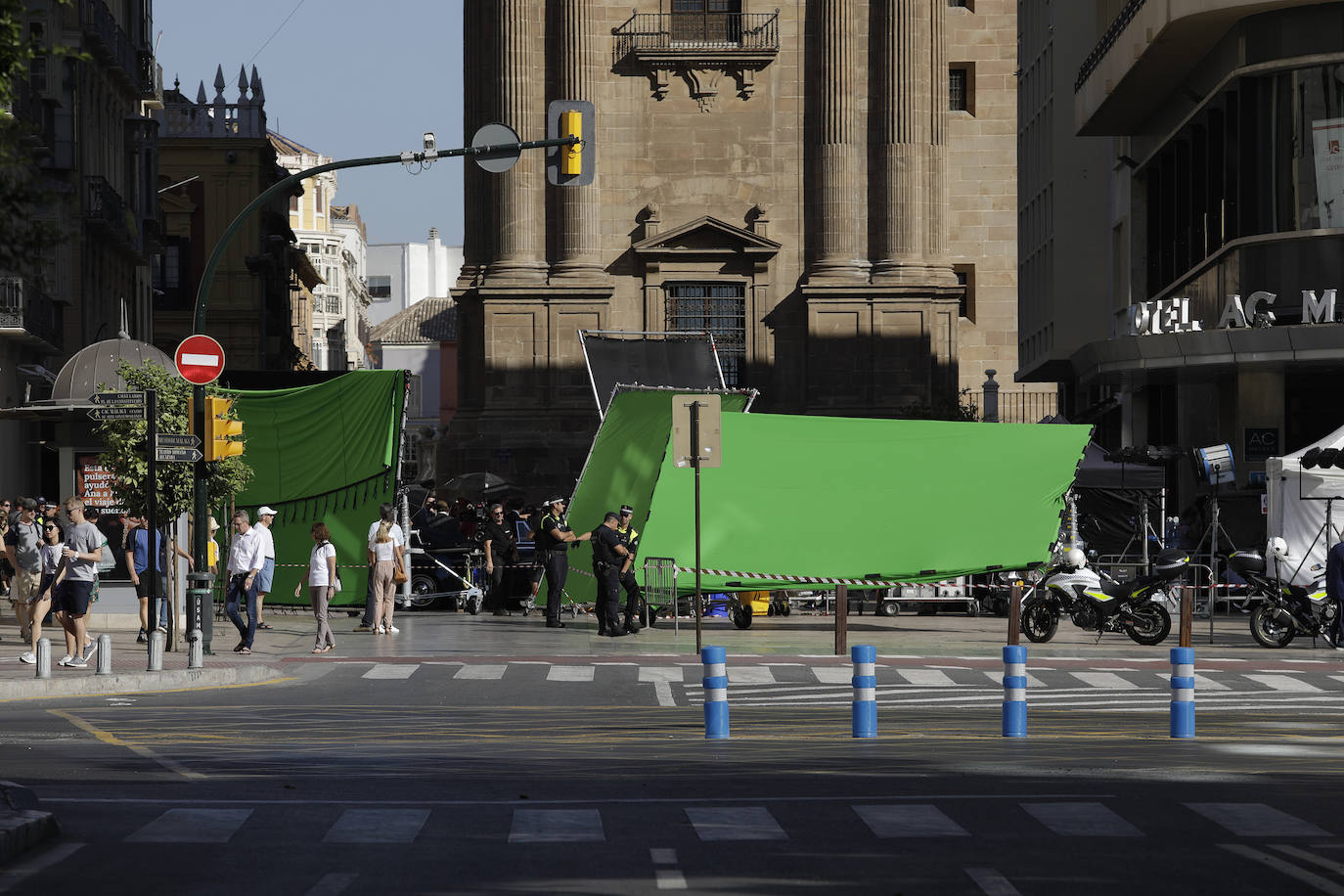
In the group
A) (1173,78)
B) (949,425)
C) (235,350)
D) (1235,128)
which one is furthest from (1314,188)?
(235,350)

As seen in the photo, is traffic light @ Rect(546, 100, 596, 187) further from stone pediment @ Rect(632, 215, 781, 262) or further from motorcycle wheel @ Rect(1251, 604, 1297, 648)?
stone pediment @ Rect(632, 215, 781, 262)

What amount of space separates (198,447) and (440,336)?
122609 mm

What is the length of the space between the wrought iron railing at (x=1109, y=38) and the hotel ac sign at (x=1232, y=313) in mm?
5782

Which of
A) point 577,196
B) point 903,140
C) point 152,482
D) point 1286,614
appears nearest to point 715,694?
point 152,482

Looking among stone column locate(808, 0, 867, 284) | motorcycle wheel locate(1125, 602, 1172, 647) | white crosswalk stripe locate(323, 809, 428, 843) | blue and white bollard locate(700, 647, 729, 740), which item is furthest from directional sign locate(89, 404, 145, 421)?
stone column locate(808, 0, 867, 284)

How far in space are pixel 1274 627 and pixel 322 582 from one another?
1170cm

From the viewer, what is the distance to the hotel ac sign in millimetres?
38312

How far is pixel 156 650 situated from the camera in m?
22.6

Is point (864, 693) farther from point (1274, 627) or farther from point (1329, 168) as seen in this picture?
point (1329, 168)

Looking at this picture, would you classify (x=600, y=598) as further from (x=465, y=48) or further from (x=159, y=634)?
(x=465, y=48)

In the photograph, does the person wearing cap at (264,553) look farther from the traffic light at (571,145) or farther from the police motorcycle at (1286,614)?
Result: the police motorcycle at (1286,614)

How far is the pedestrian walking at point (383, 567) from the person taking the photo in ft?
101

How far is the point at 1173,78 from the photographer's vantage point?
4503 centimetres

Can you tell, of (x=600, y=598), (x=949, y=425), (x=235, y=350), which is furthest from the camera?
(x=235, y=350)
